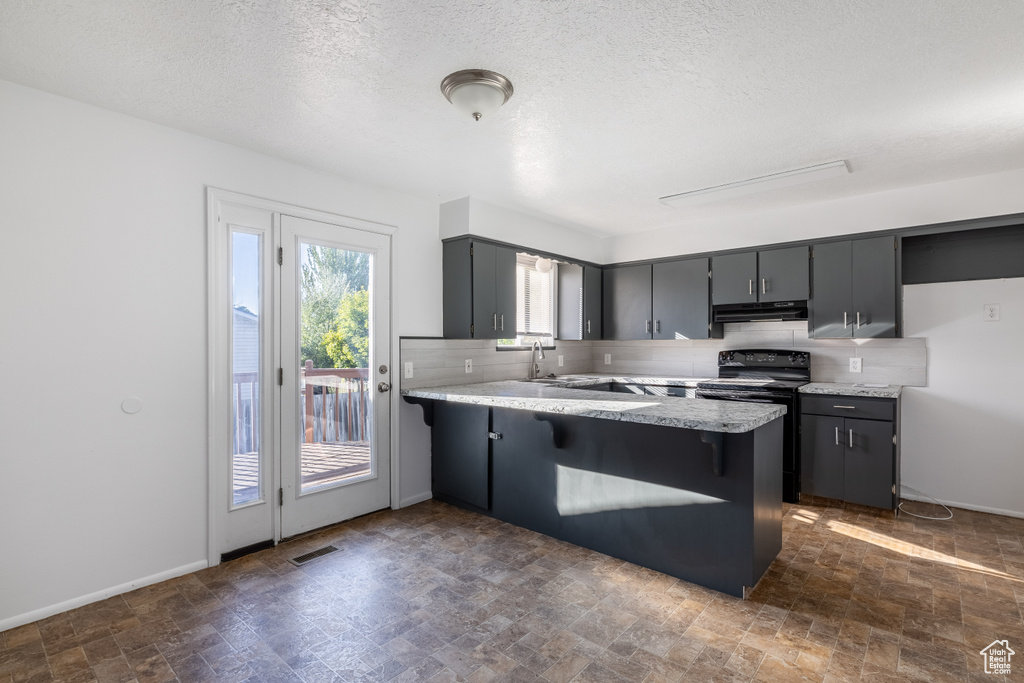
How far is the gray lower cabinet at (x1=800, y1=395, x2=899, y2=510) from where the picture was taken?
11.8ft

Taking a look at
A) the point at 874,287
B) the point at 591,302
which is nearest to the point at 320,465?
the point at 591,302

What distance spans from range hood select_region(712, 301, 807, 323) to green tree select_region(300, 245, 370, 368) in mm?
3236

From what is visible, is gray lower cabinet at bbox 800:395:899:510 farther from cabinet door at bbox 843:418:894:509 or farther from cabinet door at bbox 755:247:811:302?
cabinet door at bbox 755:247:811:302

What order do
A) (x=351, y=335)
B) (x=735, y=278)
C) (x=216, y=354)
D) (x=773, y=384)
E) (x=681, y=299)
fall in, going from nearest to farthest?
(x=216, y=354) → (x=351, y=335) → (x=773, y=384) → (x=735, y=278) → (x=681, y=299)

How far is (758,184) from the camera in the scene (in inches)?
141

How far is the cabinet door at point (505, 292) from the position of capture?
4121 millimetres

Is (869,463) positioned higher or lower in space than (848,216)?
lower

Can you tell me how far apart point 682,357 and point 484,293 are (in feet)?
7.55

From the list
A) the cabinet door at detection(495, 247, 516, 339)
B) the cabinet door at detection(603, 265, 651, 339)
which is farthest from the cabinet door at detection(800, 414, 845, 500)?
the cabinet door at detection(495, 247, 516, 339)

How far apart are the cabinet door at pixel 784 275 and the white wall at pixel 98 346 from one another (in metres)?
3.99

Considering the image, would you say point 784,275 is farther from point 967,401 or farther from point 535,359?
point 535,359

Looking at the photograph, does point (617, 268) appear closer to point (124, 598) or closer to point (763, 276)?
point (763, 276)

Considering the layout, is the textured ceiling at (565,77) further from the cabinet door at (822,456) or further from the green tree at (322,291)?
the cabinet door at (822,456)

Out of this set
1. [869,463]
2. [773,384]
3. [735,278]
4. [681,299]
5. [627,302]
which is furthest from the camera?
[627,302]
